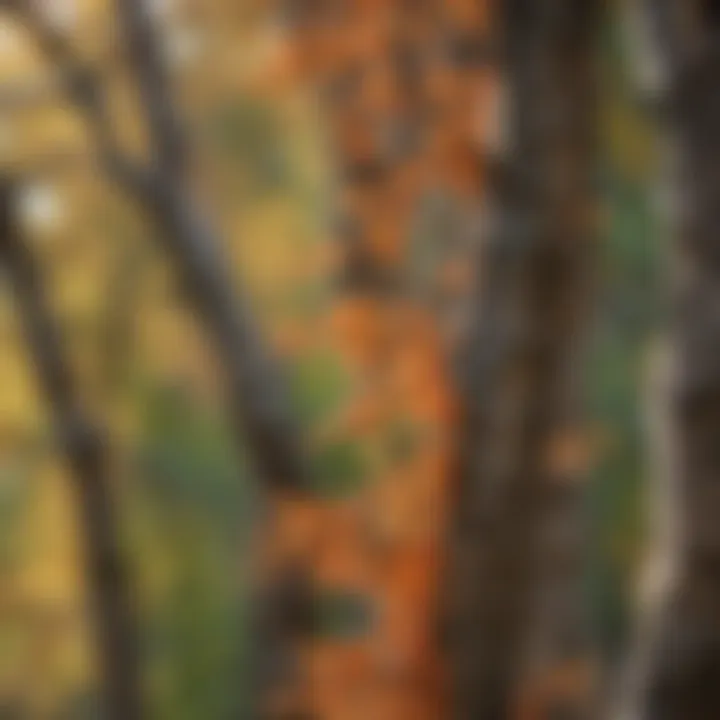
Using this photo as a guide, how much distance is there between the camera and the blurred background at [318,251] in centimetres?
157

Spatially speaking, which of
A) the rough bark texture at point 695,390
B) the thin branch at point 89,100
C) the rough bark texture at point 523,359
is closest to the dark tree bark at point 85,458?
the thin branch at point 89,100

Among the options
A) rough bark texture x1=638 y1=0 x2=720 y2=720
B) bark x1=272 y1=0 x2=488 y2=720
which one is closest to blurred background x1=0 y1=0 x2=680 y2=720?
bark x1=272 y1=0 x2=488 y2=720

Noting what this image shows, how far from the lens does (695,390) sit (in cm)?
64

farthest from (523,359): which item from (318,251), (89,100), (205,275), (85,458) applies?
(318,251)

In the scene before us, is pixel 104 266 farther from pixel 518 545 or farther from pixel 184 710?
pixel 518 545

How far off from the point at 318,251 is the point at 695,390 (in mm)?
1894

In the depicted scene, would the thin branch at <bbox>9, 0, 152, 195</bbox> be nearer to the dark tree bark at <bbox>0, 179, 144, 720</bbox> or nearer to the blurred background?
the blurred background

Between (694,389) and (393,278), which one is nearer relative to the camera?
(694,389)

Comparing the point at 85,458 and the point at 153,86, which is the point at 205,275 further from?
the point at 85,458

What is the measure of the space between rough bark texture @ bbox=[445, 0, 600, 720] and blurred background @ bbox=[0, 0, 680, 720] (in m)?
0.03

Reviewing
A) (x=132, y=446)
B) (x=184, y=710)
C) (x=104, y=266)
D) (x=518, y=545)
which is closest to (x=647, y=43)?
(x=518, y=545)

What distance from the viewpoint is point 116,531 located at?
1.95 m

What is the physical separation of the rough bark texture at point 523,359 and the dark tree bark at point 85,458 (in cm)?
63

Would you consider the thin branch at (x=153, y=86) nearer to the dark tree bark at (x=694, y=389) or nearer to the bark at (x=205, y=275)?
the bark at (x=205, y=275)
